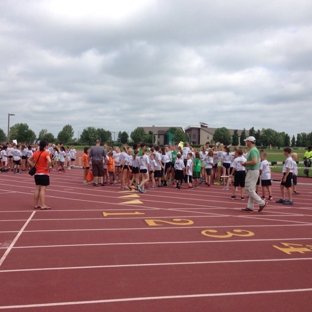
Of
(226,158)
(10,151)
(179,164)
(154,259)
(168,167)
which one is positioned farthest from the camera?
(10,151)

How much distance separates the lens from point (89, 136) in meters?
68.2

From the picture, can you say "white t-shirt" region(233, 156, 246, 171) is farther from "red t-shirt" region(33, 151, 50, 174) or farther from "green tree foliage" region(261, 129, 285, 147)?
"green tree foliage" region(261, 129, 285, 147)

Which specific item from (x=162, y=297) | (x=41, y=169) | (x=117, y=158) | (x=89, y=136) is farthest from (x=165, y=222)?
(x=89, y=136)

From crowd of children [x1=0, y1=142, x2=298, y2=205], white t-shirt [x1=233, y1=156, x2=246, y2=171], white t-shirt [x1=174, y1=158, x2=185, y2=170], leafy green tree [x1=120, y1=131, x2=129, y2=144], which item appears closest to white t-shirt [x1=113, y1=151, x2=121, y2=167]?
crowd of children [x1=0, y1=142, x2=298, y2=205]

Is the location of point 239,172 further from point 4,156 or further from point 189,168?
point 4,156

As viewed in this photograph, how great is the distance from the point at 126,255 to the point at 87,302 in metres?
1.79

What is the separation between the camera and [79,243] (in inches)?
265

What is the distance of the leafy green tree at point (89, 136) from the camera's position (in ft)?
222

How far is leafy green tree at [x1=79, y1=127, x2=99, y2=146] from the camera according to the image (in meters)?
67.8

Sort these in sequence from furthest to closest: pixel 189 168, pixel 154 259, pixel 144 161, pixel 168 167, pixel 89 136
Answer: pixel 89 136 → pixel 168 167 → pixel 189 168 → pixel 144 161 → pixel 154 259

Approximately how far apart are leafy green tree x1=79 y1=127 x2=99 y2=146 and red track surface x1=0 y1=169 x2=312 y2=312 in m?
57.6

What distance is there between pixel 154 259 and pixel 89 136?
6383 centimetres

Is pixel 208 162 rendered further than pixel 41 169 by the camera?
Yes

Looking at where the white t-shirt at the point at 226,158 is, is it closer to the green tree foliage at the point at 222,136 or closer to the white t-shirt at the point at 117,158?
the white t-shirt at the point at 117,158
